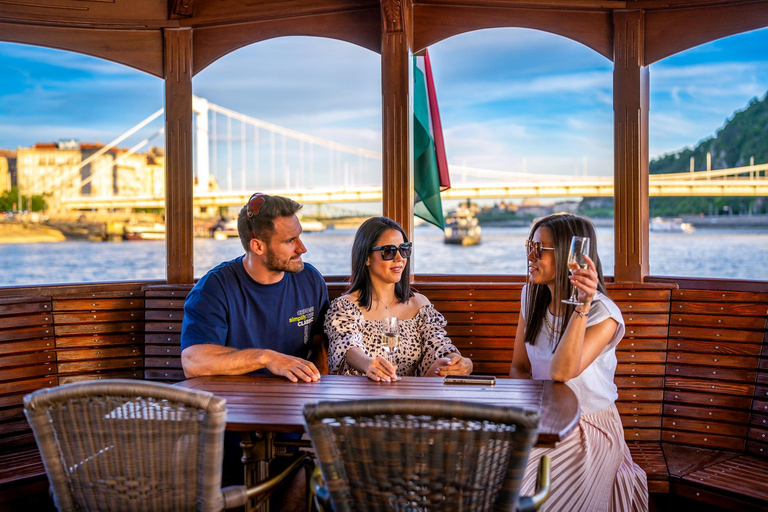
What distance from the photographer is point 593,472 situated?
217cm

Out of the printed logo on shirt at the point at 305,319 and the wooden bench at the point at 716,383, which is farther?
the wooden bench at the point at 716,383

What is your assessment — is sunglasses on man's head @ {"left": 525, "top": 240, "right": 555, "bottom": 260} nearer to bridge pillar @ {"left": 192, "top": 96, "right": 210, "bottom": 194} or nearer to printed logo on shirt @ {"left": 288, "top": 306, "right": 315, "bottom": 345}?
printed logo on shirt @ {"left": 288, "top": 306, "right": 315, "bottom": 345}

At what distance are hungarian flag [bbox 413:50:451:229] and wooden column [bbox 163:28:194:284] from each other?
49.6 inches

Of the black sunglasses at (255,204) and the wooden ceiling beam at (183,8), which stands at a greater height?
the wooden ceiling beam at (183,8)

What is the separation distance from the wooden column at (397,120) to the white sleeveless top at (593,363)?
4.04ft

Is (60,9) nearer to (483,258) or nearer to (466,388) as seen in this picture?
(466,388)

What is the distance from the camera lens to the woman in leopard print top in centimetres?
262

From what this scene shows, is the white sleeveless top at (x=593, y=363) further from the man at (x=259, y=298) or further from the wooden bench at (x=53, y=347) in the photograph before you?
the wooden bench at (x=53, y=347)

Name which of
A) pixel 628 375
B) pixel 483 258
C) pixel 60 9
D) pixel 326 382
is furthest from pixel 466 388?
pixel 483 258

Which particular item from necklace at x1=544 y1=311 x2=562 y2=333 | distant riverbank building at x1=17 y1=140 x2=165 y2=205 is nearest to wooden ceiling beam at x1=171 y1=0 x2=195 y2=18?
necklace at x1=544 y1=311 x2=562 y2=333

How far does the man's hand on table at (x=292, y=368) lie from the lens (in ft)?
7.27

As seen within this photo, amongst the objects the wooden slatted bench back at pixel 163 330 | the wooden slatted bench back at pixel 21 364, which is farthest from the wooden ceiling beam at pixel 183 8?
the wooden slatted bench back at pixel 21 364

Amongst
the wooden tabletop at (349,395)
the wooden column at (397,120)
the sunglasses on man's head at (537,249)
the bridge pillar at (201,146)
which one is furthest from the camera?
the bridge pillar at (201,146)

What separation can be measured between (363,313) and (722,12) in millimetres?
2248
